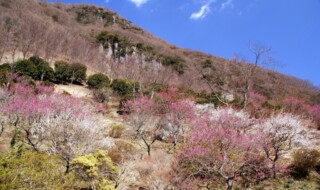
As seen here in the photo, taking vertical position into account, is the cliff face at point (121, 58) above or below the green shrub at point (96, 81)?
above

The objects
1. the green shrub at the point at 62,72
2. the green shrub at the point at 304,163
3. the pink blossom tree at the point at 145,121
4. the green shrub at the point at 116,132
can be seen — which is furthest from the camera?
the green shrub at the point at 62,72

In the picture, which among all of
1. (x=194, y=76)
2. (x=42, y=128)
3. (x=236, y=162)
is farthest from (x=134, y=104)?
(x=194, y=76)

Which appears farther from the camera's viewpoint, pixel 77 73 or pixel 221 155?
pixel 77 73

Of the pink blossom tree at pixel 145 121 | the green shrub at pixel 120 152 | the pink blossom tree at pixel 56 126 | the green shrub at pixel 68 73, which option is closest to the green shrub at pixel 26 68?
the green shrub at pixel 68 73

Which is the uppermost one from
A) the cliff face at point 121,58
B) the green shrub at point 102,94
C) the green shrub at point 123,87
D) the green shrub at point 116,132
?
the cliff face at point 121,58

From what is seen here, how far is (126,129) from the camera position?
20.9 meters

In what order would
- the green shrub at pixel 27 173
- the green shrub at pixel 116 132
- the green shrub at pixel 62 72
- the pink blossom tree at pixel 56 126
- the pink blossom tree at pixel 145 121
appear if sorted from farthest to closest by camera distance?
the green shrub at pixel 62 72
the pink blossom tree at pixel 145 121
the green shrub at pixel 116 132
the pink blossom tree at pixel 56 126
the green shrub at pixel 27 173

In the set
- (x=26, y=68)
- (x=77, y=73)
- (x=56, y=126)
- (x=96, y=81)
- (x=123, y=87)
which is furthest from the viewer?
(x=77, y=73)

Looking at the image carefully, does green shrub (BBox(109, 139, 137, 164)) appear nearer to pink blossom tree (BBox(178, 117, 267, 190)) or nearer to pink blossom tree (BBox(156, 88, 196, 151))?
pink blossom tree (BBox(178, 117, 267, 190))

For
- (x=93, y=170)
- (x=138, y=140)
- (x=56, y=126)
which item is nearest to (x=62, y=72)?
(x=138, y=140)

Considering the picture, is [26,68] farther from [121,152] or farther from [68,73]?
[121,152]

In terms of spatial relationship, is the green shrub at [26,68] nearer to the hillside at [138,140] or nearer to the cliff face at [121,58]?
the hillside at [138,140]

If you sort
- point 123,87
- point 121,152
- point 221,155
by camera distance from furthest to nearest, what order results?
point 123,87 < point 121,152 < point 221,155

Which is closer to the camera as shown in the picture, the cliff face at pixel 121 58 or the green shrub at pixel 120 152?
the green shrub at pixel 120 152
